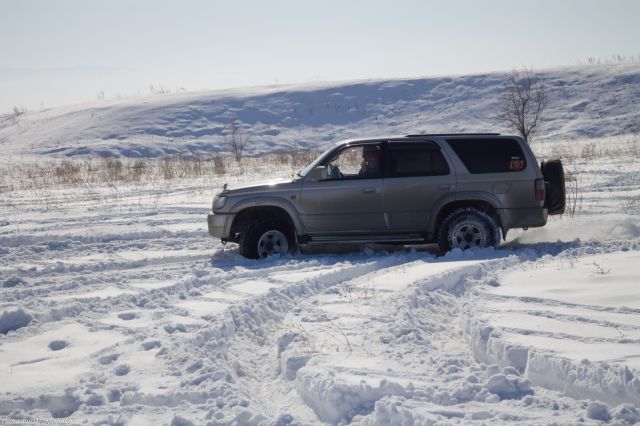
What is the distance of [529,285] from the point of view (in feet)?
21.9

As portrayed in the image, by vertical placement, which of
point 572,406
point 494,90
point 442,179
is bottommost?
point 572,406

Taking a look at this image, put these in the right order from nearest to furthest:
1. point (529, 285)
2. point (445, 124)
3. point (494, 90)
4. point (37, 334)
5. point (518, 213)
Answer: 1. point (37, 334)
2. point (529, 285)
3. point (518, 213)
4. point (445, 124)
5. point (494, 90)

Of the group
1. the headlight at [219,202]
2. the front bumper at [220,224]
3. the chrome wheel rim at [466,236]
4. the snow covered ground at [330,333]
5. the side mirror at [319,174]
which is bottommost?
the snow covered ground at [330,333]

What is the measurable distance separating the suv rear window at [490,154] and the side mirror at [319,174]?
186 cm

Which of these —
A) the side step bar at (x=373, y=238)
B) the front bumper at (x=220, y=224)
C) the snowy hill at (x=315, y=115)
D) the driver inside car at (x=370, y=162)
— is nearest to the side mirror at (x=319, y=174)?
the driver inside car at (x=370, y=162)

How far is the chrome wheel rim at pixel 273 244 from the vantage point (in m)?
9.19

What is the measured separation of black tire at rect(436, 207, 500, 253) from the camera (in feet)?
29.0

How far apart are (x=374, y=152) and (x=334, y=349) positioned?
14.8 feet

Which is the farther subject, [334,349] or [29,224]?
[29,224]

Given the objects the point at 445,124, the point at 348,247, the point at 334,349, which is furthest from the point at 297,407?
the point at 445,124

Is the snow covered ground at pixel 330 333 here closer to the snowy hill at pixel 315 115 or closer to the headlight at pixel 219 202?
the headlight at pixel 219 202

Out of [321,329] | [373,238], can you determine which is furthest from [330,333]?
[373,238]

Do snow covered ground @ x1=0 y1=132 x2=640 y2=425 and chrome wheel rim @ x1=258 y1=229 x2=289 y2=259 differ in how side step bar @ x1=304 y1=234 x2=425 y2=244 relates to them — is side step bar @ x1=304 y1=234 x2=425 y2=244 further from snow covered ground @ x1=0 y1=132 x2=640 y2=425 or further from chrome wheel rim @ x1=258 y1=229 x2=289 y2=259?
chrome wheel rim @ x1=258 y1=229 x2=289 y2=259

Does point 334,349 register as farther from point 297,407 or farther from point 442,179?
point 442,179
